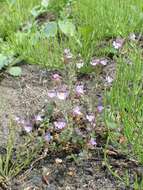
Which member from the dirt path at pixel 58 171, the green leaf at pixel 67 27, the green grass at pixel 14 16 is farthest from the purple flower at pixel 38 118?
the green grass at pixel 14 16

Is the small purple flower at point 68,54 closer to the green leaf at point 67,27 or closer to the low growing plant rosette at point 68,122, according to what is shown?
the low growing plant rosette at point 68,122

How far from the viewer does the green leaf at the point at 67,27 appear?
2812 millimetres

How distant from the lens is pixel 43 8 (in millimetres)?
3439

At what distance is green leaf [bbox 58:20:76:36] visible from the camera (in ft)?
9.23

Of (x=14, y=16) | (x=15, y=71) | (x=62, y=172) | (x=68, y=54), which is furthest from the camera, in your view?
(x=14, y=16)

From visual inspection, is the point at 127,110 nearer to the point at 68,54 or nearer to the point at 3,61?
the point at 68,54

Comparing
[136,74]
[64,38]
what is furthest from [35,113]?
[64,38]

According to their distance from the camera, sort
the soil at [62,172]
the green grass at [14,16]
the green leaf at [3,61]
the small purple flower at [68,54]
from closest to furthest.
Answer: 1. the soil at [62,172]
2. the small purple flower at [68,54]
3. the green leaf at [3,61]
4. the green grass at [14,16]

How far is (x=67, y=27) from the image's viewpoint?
2.86m

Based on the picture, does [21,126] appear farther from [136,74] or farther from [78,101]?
[136,74]

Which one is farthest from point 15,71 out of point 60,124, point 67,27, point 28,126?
point 60,124

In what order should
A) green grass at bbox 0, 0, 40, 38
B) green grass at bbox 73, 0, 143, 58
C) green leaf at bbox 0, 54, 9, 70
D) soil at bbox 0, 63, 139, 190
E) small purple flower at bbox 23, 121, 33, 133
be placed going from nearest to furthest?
soil at bbox 0, 63, 139, 190 → small purple flower at bbox 23, 121, 33, 133 → green leaf at bbox 0, 54, 9, 70 → green grass at bbox 73, 0, 143, 58 → green grass at bbox 0, 0, 40, 38

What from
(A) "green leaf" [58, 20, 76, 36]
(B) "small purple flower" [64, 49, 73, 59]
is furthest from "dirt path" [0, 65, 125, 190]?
(A) "green leaf" [58, 20, 76, 36]

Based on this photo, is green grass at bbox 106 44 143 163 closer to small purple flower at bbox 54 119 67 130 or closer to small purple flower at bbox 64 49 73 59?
small purple flower at bbox 54 119 67 130
